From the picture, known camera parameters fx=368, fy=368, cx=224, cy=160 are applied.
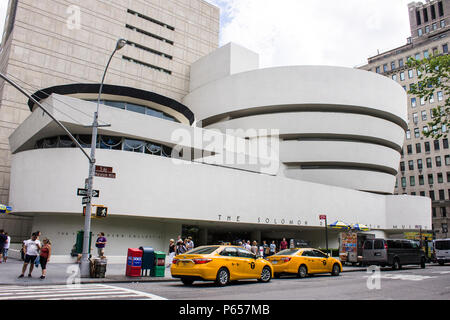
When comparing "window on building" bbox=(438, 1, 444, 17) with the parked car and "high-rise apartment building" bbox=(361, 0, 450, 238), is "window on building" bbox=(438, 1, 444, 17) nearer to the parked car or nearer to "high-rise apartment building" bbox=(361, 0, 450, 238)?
"high-rise apartment building" bbox=(361, 0, 450, 238)

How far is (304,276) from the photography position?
1847cm

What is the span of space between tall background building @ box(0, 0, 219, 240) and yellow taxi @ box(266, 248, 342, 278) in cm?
2924

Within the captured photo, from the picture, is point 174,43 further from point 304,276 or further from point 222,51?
point 304,276

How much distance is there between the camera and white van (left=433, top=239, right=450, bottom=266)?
2969 cm

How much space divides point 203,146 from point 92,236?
12.4 metres

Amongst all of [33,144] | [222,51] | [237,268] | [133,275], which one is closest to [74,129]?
[33,144]

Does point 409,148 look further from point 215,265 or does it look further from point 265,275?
point 215,265

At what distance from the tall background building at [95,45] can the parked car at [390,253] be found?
105 ft

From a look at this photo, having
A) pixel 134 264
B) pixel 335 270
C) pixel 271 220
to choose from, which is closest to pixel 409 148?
pixel 271 220

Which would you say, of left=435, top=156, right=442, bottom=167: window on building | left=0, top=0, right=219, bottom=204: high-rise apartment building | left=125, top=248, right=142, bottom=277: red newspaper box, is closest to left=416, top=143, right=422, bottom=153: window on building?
left=435, top=156, right=442, bottom=167: window on building

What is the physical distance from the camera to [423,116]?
7806 centimetres

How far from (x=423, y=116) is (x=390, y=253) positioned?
64666 millimetres

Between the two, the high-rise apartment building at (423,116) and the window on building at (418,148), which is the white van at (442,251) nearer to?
the high-rise apartment building at (423,116)

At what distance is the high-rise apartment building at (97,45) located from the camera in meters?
39.0
